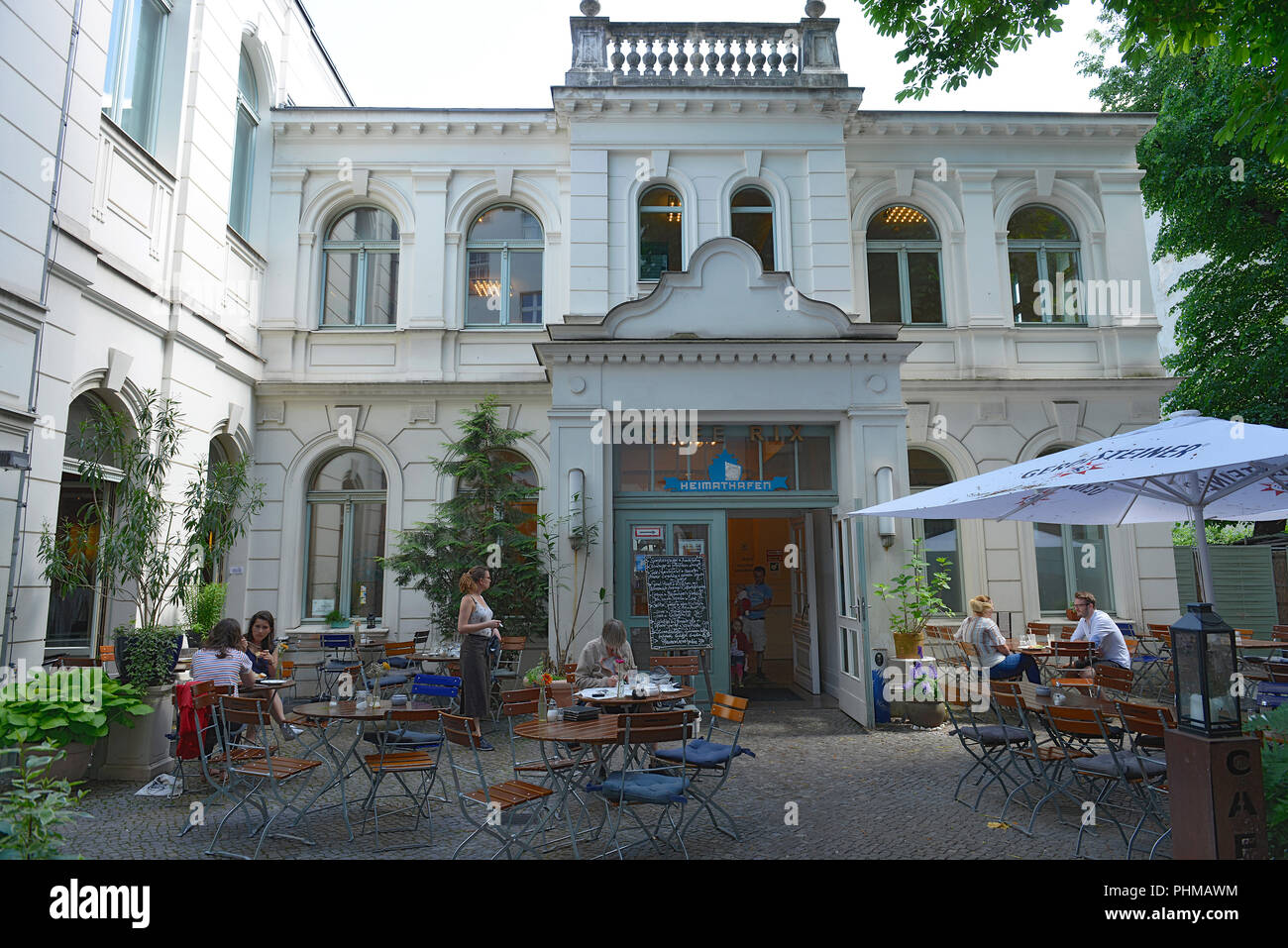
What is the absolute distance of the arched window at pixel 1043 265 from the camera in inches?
504

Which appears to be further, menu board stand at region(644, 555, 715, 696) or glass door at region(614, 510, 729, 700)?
glass door at region(614, 510, 729, 700)

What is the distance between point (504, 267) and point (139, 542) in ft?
24.3

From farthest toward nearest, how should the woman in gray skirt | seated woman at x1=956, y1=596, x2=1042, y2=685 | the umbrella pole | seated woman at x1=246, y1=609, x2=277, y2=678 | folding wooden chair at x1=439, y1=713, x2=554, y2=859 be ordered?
the woman in gray skirt
seated woman at x1=956, y1=596, x2=1042, y2=685
seated woman at x1=246, y1=609, x2=277, y2=678
the umbrella pole
folding wooden chair at x1=439, y1=713, x2=554, y2=859

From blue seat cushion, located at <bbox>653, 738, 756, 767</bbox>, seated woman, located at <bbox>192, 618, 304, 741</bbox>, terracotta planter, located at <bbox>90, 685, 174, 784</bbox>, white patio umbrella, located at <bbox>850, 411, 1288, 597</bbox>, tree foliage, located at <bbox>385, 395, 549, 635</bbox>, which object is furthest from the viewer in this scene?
tree foliage, located at <bbox>385, 395, 549, 635</bbox>

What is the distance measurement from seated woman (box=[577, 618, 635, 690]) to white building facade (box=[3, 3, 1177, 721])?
148 inches

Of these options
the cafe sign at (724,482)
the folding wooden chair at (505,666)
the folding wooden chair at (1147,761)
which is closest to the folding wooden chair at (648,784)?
the folding wooden chair at (1147,761)

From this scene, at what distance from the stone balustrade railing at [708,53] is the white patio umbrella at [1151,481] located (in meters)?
8.07

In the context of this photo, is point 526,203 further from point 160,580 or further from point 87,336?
point 160,580

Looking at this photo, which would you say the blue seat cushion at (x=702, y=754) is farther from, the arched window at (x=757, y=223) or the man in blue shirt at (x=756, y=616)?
the arched window at (x=757, y=223)

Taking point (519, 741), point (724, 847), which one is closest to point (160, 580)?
point (519, 741)

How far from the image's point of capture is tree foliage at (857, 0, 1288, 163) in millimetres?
5645

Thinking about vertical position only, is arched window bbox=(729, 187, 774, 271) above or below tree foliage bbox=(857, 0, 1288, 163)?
above

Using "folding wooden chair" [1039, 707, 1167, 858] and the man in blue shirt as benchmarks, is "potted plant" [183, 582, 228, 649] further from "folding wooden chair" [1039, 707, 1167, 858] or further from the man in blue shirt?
"folding wooden chair" [1039, 707, 1167, 858]

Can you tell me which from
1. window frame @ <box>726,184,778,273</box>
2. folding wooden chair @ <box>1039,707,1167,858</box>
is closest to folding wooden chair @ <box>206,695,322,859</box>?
folding wooden chair @ <box>1039,707,1167,858</box>
